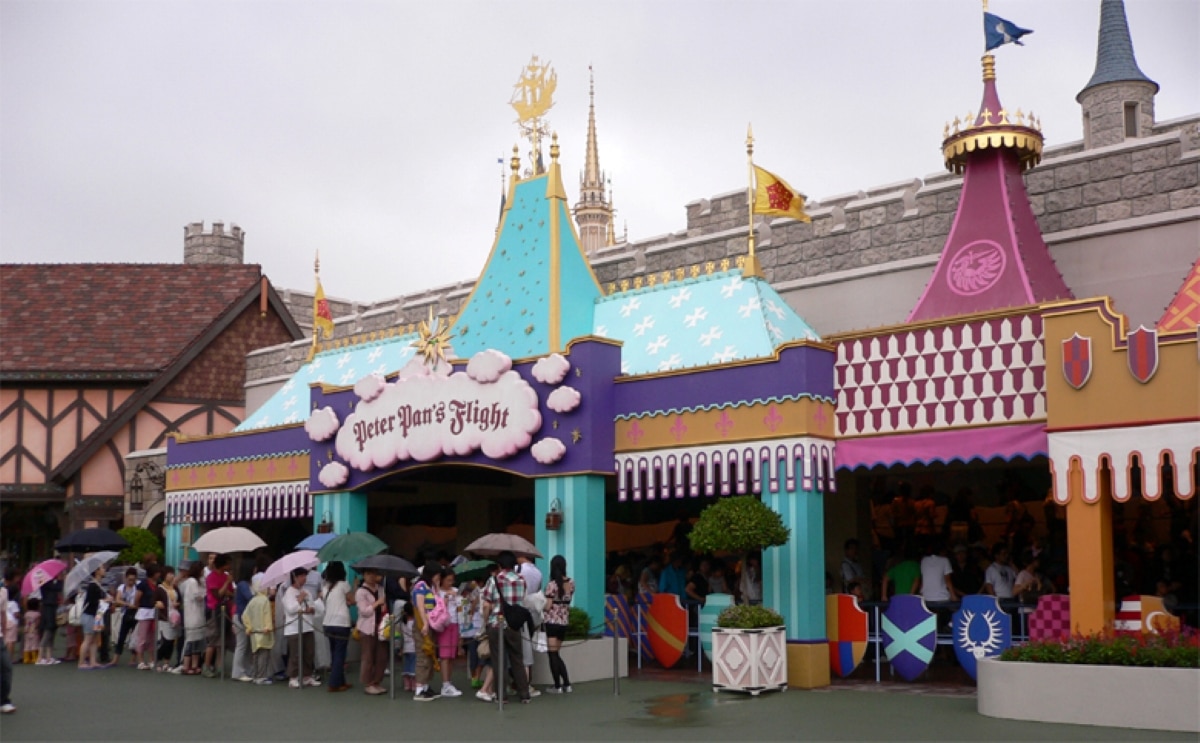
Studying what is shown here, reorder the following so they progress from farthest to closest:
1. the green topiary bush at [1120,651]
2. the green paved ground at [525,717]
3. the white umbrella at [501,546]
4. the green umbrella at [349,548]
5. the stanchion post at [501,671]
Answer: the green umbrella at [349,548] < the white umbrella at [501,546] < the stanchion post at [501,671] < the green paved ground at [525,717] < the green topiary bush at [1120,651]

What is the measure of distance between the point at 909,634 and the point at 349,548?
6901 mm

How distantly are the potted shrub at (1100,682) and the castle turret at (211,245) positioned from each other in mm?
32082

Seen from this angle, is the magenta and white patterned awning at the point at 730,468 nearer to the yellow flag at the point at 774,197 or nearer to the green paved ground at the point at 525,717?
the green paved ground at the point at 525,717

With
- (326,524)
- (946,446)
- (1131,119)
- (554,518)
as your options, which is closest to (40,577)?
(326,524)

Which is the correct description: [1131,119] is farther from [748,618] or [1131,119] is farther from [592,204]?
[592,204]

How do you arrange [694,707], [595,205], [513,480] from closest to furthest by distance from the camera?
1. [694,707]
2. [513,480]
3. [595,205]

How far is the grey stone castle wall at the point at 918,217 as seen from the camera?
15.6 metres

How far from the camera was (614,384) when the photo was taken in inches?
650

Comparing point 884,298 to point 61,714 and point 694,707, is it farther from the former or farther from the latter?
point 61,714

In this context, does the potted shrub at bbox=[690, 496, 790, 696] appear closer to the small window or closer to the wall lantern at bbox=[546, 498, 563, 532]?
the wall lantern at bbox=[546, 498, 563, 532]

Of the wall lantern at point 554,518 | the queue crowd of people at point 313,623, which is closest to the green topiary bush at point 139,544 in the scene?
the queue crowd of people at point 313,623

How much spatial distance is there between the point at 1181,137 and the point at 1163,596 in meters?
5.86

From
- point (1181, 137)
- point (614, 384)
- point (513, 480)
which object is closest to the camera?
point (1181, 137)

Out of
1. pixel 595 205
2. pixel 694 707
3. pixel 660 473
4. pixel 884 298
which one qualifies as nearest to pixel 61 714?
pixel 694 707
